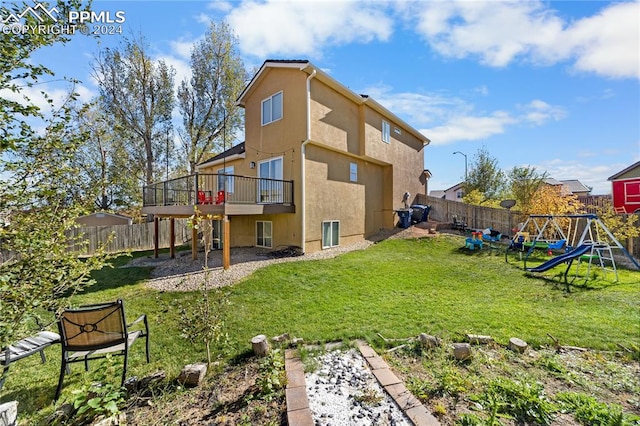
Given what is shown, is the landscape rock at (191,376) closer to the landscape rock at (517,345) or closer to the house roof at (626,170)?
the landscape rock at (517,345)

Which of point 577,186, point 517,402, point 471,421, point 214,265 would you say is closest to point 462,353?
point 517,402

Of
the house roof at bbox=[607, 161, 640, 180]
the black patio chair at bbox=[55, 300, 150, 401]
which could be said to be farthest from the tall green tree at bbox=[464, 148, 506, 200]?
the black patio chair at bbox=[55, 300, 150, 401]

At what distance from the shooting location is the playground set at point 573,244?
8102mm

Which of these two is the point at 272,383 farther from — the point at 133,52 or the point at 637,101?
the point at 133,52

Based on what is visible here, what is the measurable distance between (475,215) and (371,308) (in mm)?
13647

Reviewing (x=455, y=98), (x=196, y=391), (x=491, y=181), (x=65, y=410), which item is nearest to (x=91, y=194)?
(x=65, y=410)

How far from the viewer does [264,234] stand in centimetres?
1281

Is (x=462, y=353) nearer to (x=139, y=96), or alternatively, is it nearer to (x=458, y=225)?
(x=458, y=225)

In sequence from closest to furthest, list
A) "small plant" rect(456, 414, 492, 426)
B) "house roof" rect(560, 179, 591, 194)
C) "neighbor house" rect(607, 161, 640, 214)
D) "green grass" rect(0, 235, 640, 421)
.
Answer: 1. "small plant" rect(456, 414, 492, 426)
2. "green grass" rect(0, 235, 640, 421)
3. "neighbor house" rect(607, 161, 640, 214)
4. "house roof" rect(560, 179, 591, 194)

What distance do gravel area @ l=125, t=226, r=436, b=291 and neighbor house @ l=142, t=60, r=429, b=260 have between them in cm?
74

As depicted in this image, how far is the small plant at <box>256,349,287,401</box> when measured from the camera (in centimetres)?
286

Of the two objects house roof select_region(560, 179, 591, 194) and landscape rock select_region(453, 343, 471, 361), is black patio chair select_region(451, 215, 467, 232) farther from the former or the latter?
house roof select_region(560, 179, 591, 194)

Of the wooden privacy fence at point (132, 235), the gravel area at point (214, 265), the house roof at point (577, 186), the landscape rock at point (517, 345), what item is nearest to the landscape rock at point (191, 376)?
the gravel area at point (214, 265)

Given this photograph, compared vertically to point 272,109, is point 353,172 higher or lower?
lower
